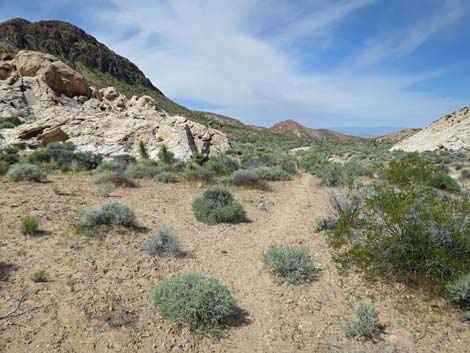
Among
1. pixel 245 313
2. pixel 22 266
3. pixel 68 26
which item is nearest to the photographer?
pixel 245 313

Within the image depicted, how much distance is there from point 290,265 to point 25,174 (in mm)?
8317

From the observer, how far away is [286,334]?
3.66m

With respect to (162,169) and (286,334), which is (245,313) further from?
(162,169)

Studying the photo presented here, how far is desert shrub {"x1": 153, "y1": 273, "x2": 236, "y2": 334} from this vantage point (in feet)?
11.9

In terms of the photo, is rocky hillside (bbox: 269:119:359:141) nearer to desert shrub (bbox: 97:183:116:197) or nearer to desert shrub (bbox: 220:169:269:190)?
desert shrub (bbox: 220:169:269:190)

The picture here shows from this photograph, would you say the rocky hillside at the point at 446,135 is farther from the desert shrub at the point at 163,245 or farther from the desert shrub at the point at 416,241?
the desert shrub at the point at 163,245

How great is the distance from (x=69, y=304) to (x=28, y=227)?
2346mm

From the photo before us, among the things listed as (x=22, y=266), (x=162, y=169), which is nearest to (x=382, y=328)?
(x=22, y=266)

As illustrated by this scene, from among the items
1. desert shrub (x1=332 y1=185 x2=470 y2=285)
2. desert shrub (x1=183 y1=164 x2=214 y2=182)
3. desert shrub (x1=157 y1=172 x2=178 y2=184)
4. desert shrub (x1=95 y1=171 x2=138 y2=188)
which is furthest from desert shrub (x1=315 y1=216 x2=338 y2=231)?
desert shrub (x1=95 y1=171 x2=138 y2=188)

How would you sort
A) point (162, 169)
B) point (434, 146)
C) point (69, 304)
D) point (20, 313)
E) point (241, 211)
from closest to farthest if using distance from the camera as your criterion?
point (20, 313) < point (69, 304) < point (241, 211) < point (162, 169) < point (434, 146)

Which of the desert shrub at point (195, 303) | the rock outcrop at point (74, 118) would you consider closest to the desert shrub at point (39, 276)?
the desert shrub at point (195, 303)

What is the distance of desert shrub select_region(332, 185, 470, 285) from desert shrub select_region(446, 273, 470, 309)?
127 millimetres

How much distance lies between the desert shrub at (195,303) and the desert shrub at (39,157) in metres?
10.6

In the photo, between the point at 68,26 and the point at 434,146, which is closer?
the point at 434,146
